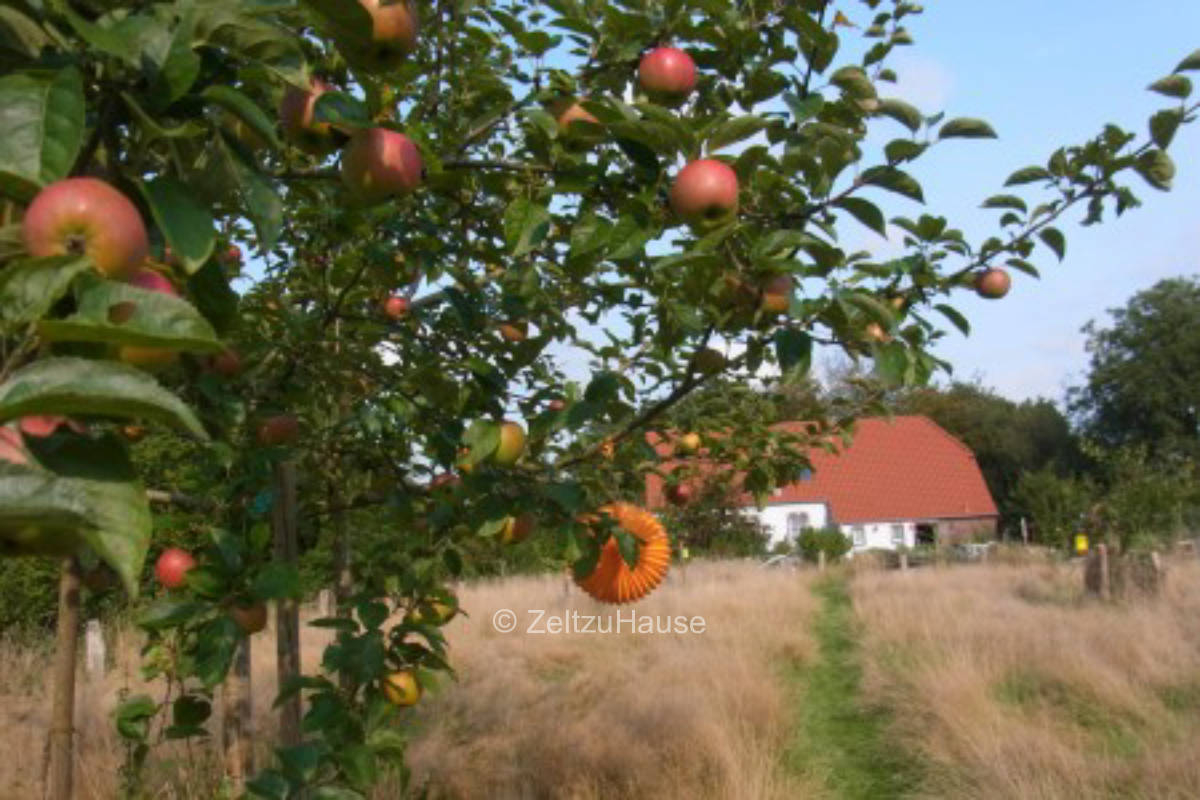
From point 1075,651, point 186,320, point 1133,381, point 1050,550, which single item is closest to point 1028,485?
point 1050,550

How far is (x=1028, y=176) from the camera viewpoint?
6.77 feet

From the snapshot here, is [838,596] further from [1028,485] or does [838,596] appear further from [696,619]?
[1028,485]

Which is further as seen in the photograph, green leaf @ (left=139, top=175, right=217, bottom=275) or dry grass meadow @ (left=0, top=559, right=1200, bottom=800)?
dry grass meadow @ (left=0, top=559, right=1200, bottom=800)

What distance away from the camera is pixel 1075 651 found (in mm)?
7277

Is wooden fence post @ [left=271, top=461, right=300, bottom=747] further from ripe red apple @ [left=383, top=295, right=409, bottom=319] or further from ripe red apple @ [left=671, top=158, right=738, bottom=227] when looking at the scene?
ripe red apple @ [left=671, top=158, right=738, bottom=227]

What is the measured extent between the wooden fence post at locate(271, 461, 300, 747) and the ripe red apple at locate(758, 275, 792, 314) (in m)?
1.62

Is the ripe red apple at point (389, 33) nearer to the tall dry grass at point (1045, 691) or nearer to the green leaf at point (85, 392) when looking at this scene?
the green leaf at point (85, 392)

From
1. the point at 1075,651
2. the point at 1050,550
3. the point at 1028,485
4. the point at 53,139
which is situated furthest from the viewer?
the point at 1028,485

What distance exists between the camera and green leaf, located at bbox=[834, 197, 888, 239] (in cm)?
145

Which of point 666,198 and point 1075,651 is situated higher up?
point 666,198

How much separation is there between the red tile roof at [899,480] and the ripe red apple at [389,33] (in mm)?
26659

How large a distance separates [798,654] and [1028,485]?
12891 millimetres

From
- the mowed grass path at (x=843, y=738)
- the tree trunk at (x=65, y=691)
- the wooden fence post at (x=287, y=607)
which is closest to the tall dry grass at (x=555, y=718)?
the mowed grass path at (x=843, y=738)

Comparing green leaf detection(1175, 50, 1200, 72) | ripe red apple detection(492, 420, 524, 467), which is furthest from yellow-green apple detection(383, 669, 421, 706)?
green leaf detection(1175, 50, 1200, 72)
